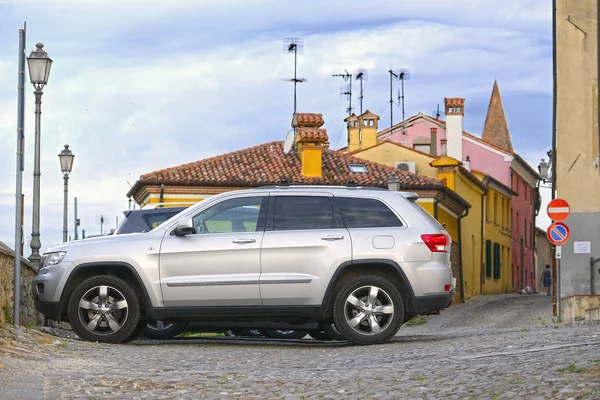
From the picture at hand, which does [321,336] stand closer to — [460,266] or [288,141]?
[288,141]

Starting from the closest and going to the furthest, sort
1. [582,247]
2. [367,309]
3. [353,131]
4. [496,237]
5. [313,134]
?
[367,309] < [582,247] < [313,134] < [496,237] < [353,131]

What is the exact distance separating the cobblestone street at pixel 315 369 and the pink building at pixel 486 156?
47782mm

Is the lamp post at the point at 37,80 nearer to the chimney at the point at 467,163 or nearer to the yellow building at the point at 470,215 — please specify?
the yellow building at the point at 470,215

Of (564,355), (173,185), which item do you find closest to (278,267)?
(564,355)

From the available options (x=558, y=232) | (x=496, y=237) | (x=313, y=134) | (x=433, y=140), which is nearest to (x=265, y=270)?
(x=558, y=232)

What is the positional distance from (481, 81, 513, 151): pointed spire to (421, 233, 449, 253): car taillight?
73.5 meters

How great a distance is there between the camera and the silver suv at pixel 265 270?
13945 mm

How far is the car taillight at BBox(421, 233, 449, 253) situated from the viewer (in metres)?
14.1

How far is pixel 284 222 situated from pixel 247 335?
184 inches

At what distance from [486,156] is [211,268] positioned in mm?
53692

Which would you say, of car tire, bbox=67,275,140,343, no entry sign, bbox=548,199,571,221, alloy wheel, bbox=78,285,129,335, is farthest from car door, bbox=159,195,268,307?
no entry sign, bbox=548,199,571,221

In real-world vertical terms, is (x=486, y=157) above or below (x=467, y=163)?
above

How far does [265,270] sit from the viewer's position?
45.8 ft

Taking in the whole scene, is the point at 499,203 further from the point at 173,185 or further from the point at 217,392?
the point at 217,392
